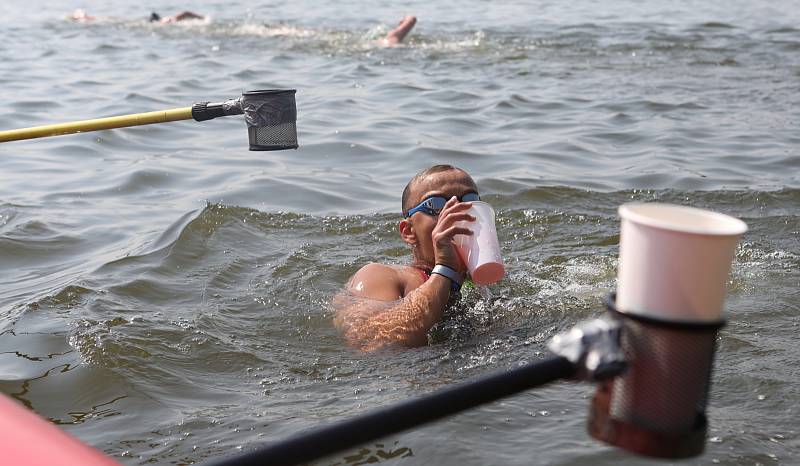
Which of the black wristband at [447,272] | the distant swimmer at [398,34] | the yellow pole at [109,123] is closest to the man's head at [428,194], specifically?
the black wristband at [447,272]

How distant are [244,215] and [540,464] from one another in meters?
3.68

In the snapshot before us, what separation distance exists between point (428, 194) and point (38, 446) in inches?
95.2

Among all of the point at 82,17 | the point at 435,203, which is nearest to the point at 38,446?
the point at 435,203

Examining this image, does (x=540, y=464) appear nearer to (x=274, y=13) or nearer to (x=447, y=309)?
(x=447, y=309)

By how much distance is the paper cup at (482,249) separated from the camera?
3838 mm

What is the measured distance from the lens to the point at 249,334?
4.61 metres

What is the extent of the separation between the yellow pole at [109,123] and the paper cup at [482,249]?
1.12m

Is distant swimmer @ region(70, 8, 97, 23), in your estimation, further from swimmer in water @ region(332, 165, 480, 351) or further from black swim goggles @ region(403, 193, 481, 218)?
black swim goggles @ region(403, 193, 481, 218)

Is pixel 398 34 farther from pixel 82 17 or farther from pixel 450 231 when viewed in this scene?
pixel 450 231

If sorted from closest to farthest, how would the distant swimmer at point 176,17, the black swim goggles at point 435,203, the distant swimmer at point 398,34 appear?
the black swim goggles at point 435,203 < the distant swimmer at point 398,34 < the distant swimmer at point 176,17

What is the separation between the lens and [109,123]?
12.0ft

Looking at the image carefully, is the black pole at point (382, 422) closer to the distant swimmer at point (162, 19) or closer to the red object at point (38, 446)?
the red object at point (38, 446)

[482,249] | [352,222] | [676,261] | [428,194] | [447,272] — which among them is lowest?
[352,222]

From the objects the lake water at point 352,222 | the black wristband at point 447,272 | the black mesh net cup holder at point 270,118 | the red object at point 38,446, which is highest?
the black mesh net cup holder at point 270,118
